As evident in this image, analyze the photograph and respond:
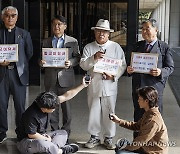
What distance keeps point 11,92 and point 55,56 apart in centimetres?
73

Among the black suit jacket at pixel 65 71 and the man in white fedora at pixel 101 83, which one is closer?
the man in white fedora at pixel 101 83

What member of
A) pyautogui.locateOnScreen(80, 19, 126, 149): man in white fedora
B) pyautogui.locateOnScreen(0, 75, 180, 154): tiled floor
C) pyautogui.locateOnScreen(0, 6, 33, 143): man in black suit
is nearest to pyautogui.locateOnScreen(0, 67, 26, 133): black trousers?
pyautogui.locateOnScreen(0, 6, 33, 143): man in black suit

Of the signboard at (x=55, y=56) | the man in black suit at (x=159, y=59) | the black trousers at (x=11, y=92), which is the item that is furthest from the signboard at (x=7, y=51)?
the man in black suit at (x=159, y=59)

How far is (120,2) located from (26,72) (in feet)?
23.1

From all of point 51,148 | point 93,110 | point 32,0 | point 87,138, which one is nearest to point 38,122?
point 51,148

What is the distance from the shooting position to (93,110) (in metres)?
4.58

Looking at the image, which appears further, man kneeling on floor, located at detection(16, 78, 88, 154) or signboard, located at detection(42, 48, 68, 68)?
signboard, located at detection(42, 48, 68, 68)

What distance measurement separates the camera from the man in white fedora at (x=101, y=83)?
4.38 metres

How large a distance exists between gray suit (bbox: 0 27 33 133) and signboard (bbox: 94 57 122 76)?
36.5 inches

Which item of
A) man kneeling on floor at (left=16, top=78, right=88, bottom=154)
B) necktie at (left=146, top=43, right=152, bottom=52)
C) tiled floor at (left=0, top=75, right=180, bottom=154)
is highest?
necktie at (left=146, top=43, right=152, bottom=52)

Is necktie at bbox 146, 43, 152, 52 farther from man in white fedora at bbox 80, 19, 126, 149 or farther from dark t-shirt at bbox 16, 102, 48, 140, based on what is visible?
dark t-shirt at bbox 16, 102, 48, 140

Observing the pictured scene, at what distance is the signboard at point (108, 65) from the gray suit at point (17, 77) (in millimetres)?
928

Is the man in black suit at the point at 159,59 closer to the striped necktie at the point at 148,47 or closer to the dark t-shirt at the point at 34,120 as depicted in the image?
the striped necktie at the point at 148,47

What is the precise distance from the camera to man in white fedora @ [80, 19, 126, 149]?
4.38 meters
